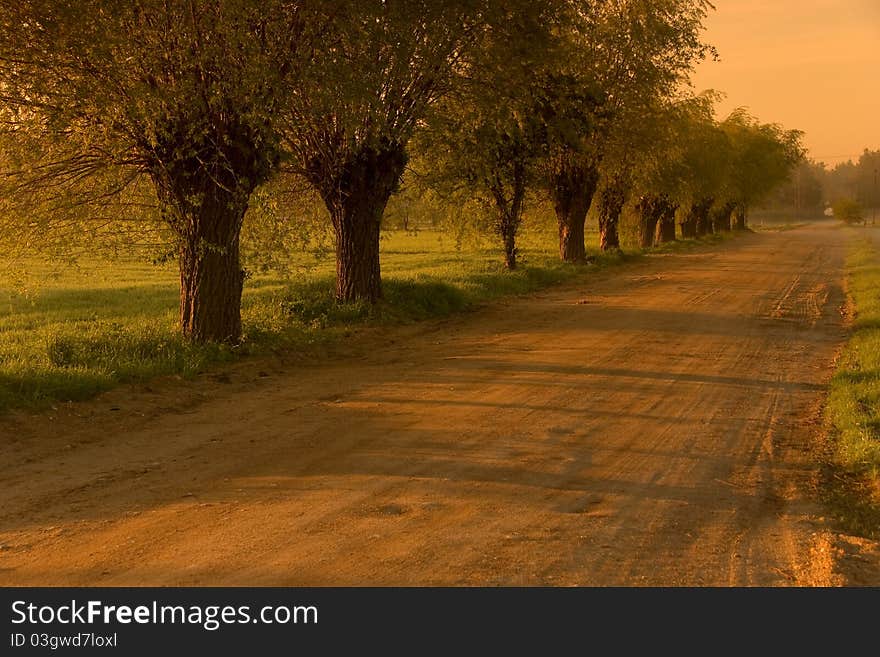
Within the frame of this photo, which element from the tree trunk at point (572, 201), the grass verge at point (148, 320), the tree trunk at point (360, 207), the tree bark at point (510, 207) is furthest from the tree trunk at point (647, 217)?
the tree trunk at point (360, 207)

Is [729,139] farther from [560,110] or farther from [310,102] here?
[310,102]

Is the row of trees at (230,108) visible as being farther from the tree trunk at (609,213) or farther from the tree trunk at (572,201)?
the tree trunk at (609,213)

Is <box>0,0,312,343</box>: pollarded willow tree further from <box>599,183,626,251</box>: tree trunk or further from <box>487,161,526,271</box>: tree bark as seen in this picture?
<box>599,183,626,251</box>: tree trunk

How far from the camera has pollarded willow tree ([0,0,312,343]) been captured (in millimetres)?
10930

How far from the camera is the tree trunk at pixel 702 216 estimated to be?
68469mm

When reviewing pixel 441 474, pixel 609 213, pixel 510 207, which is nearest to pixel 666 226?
pixel 609 213

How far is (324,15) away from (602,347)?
20.9ft

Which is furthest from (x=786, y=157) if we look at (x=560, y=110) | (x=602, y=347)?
(x=602, y=347)

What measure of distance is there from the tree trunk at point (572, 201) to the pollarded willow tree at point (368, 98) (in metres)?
14.9

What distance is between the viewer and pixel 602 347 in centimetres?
1440

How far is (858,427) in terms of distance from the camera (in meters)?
8.92

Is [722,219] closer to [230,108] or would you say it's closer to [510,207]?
[510,207]

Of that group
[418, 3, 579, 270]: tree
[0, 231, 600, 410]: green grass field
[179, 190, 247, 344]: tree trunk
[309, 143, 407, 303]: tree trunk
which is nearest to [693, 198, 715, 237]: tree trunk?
[0, 231, 600, 410]: green grass field

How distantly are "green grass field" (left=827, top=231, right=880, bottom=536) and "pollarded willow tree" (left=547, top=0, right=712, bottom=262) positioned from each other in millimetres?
14680
